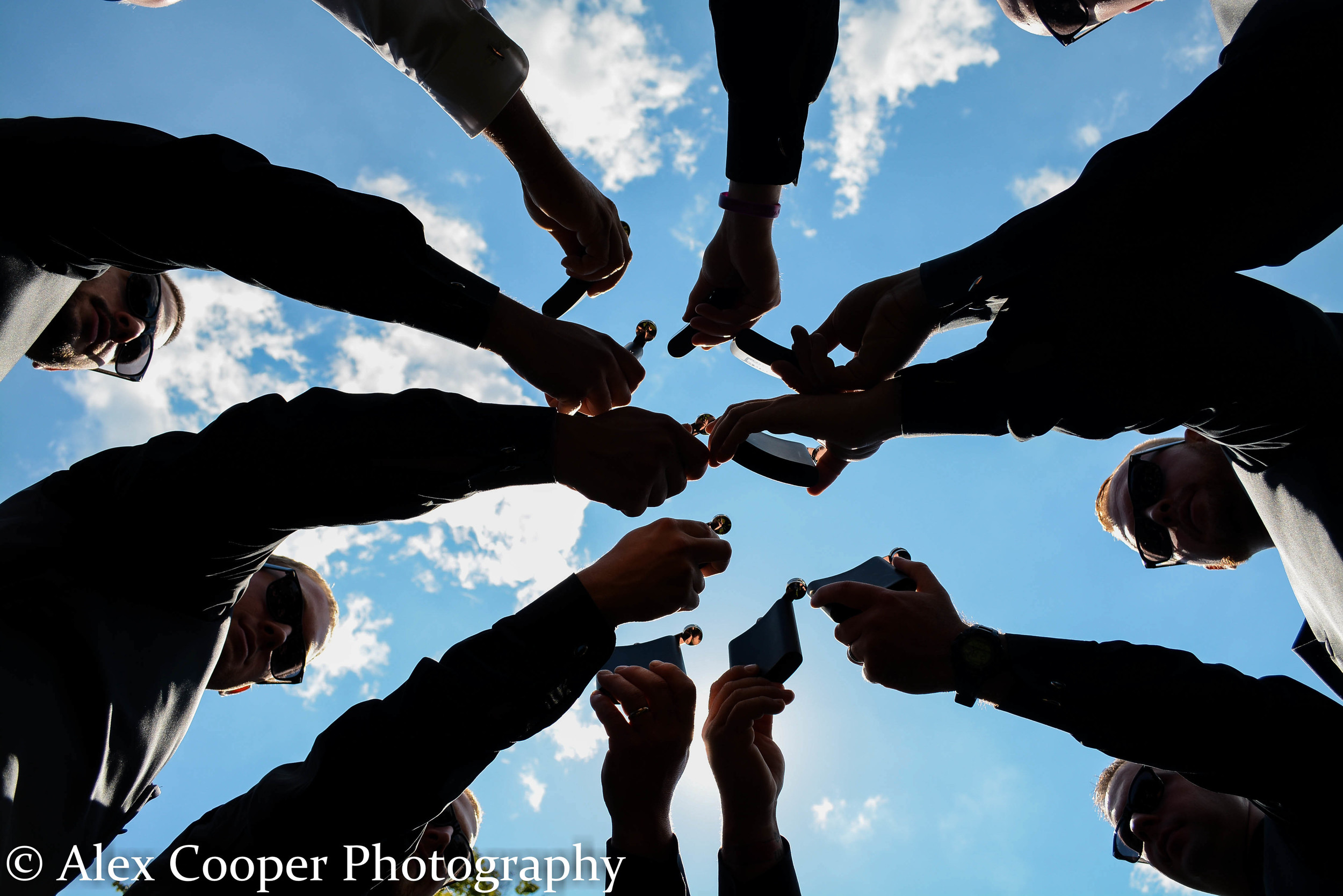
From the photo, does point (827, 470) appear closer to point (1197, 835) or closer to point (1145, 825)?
point (1197, 835)

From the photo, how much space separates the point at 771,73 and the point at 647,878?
328 cm

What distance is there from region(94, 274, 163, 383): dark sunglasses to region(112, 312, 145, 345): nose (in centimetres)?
2

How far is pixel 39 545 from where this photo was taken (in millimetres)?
2295

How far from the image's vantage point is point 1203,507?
368cm

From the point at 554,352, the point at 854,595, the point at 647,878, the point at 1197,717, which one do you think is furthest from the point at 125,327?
the point at 1197,717

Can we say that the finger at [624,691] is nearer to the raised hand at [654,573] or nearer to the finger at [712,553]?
the raised hand at [654,573]

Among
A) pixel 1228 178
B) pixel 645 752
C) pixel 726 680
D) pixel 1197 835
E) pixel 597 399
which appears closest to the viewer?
pixel 1228 178

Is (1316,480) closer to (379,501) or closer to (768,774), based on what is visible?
(768,774)

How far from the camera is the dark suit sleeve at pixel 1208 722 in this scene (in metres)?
2.15

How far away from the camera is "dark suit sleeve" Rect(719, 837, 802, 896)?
256 centimetres

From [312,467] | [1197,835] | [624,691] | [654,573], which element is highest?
[312,467]

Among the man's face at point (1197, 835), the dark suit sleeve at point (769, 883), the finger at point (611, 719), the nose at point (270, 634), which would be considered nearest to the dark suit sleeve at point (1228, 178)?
the finger at point (611, 719)

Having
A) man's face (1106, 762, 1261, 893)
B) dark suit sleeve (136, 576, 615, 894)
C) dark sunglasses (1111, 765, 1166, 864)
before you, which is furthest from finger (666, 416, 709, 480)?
dark sunglasses (1111, 765, 1166, 864)

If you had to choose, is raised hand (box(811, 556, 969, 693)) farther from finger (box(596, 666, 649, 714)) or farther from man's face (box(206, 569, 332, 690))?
man's face (box(206, 569, 332, 690))
